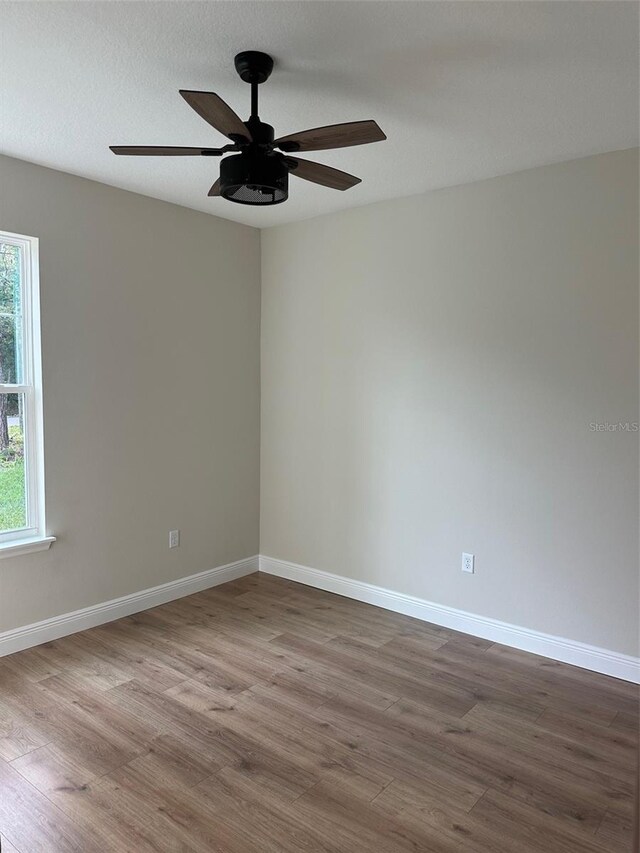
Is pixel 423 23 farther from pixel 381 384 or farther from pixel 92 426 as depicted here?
pixel 92 426

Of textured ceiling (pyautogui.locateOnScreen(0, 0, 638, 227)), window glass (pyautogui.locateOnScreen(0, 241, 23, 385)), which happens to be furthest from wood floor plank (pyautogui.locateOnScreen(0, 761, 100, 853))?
textured ceiling (pyautogui.locateOnScreen(0, 0, 638, 227))

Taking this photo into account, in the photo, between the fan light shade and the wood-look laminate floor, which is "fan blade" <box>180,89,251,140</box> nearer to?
the fan light shade

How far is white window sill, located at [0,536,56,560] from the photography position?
3.13 m

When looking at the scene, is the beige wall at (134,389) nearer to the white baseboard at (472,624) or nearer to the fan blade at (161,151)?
the white baseboard at (472,624)

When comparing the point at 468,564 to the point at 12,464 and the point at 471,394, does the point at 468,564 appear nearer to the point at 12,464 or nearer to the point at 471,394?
the point at 471,394

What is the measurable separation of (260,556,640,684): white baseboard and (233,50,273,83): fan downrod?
2.93 meters

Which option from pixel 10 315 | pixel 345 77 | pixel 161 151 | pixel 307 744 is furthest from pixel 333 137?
pixel 307 744

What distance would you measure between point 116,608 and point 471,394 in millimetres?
2477

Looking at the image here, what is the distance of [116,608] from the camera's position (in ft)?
12.0

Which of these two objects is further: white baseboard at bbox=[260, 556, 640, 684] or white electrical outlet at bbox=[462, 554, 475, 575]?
white electrical outlet at bbox=[462, 554, 475, 575]

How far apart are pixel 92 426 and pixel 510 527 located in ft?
8.01

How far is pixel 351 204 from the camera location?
385cm

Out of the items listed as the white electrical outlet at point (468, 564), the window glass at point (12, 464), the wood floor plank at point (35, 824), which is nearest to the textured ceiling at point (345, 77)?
the window glass at point (12, 464)

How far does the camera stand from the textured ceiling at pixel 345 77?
186 cm
